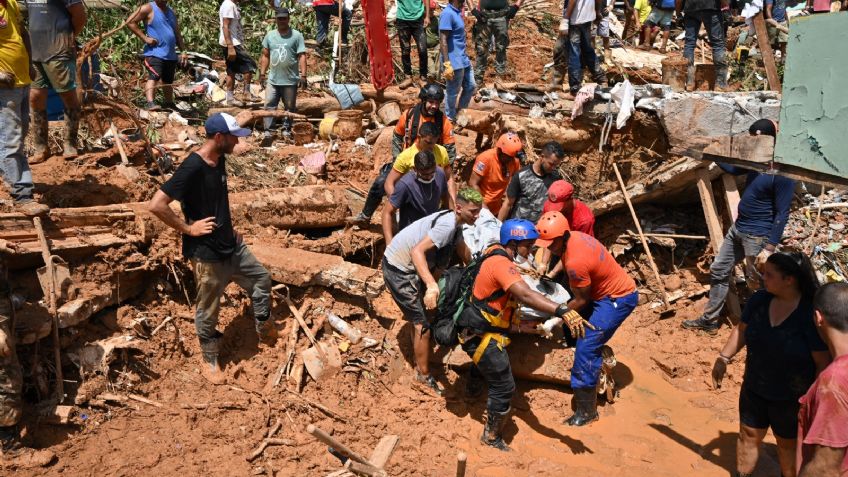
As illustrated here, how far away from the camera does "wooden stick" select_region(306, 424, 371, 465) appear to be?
4336 mm

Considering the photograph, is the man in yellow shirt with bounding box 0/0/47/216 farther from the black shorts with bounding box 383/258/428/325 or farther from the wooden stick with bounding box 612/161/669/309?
the wooden stick with bounding box 612/161/669/309

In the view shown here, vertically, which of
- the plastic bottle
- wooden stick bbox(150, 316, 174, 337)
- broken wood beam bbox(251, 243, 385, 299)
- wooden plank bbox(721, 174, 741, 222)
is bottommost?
the plastic bottle

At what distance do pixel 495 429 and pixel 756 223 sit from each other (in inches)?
134

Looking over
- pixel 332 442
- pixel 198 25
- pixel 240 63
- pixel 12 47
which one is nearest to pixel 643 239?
pixel 332 442

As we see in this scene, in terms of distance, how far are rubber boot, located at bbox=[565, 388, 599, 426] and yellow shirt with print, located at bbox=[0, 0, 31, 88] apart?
18.2ft

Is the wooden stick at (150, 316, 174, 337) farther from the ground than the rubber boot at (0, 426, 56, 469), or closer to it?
farther from the ground

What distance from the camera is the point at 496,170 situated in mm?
7633

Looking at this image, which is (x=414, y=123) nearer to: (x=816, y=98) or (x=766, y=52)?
(x=766, y=52)

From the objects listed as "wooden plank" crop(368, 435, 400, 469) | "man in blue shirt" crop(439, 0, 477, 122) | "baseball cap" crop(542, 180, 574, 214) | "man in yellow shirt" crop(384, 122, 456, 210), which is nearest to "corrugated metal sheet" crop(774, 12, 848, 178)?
"baseball cap" crop(542, 180, 574, 214)

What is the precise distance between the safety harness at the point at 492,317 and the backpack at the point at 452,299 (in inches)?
3.4

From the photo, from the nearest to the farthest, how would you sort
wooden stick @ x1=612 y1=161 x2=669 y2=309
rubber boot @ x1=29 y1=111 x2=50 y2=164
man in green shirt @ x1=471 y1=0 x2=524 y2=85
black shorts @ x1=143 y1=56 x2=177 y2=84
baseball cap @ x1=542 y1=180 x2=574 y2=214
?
baseball cap @ x1=542 y1=180 x2=574 y2=214 < rubber boot @ x1=29 y1=111 x2=50 y2=164 < wooden stick @ x1=612 y1=161 x2=669 y2=309 < black shorts @ x1=143 y1=56 x2=177 y2=84 < man in green shirt @ x1=471 y1=0 x2=524 y2=85

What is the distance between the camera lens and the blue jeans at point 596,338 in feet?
20.3

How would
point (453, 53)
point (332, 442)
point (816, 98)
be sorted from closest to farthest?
point (816, 98)
point (332, 442)
point (453, 53)

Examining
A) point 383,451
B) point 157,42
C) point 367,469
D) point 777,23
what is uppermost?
point 777,23
